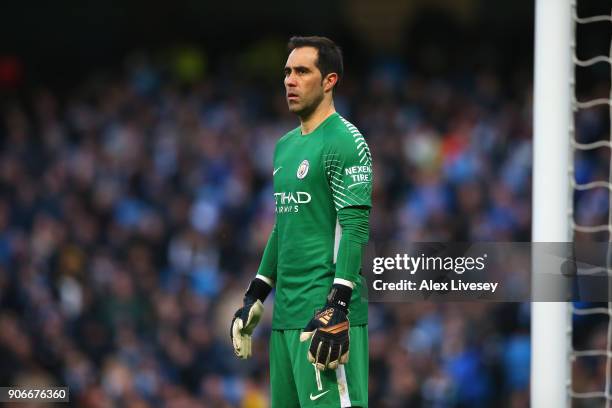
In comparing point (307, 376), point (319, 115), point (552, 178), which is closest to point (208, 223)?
point (552, 178)

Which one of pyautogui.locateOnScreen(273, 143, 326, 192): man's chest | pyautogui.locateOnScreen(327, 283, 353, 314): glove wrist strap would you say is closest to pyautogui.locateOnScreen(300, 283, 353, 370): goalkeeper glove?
pyautogui.locateOnScreen(327, 283, 353, 314): glove wrist strap

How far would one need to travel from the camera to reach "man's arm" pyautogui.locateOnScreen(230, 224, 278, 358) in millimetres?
5254

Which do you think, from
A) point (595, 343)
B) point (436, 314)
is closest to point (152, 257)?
point (436, 314)

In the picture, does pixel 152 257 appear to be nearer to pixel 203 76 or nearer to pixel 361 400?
pixel 203 76

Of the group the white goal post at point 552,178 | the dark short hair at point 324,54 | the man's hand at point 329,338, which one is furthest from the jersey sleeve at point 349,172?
the white goal post at point 552,178

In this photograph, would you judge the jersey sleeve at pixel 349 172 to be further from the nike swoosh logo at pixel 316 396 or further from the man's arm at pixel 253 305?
the nike swoosh logo at pixel 316 396

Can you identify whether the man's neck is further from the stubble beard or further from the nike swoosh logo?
the nike swoosh logo

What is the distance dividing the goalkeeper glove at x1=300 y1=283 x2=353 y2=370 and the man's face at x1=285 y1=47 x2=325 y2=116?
2.62 ft

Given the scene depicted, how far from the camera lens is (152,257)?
12773 millimetres

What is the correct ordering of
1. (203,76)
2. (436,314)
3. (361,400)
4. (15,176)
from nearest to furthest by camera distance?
(361,400) < (436,314) < (15,176) < (203,76)

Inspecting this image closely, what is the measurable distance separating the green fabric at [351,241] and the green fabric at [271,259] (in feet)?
1.62

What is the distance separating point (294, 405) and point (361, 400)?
0.31 metres

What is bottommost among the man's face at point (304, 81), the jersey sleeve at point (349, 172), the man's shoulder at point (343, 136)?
the jersey sleeve at point (349, 172)

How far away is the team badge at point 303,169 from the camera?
196 inches
